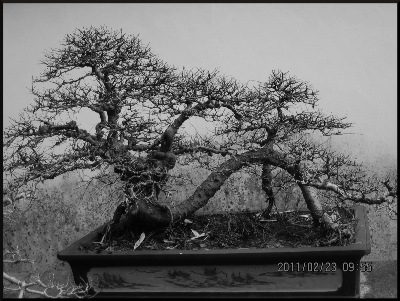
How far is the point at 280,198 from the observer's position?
420 cm

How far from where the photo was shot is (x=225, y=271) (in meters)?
2.74

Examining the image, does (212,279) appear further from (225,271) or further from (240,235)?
(240,235)

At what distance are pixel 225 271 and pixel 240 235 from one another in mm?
356

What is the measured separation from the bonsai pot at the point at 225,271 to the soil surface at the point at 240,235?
0.11 meters

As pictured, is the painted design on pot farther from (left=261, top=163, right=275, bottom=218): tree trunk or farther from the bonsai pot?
(left=261, top=163, right=275, bottom=218): tree trunk

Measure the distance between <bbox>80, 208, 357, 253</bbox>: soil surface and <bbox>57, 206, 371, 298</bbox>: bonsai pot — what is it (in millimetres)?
106

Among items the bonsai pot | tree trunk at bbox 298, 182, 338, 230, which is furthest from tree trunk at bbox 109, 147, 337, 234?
the bonsai pot

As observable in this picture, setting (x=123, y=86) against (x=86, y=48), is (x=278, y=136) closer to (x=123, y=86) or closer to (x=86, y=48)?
(x=123, y=86)

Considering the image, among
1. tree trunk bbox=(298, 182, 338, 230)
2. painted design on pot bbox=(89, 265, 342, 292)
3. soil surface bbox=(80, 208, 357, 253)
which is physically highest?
tree trunk bbox=(298, 182, 338, 230)

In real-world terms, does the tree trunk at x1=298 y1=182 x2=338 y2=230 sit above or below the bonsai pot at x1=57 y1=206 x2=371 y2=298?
above

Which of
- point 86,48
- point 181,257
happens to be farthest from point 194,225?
point 86,48

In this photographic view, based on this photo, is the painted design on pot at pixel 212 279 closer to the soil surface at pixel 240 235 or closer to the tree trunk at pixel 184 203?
the soil surface at pixel 240 235

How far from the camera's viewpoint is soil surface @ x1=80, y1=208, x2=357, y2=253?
2.90 m

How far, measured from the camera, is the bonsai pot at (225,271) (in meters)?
2.66
